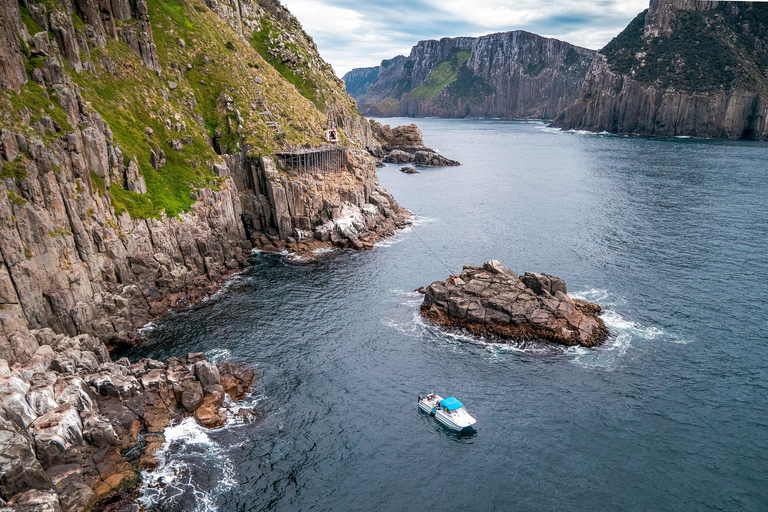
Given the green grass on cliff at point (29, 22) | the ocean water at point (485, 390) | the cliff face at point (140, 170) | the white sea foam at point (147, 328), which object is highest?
the green grass on cliff at point (29, 22)

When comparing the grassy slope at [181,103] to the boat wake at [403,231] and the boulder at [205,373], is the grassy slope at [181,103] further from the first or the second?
the boulder at [205,373]

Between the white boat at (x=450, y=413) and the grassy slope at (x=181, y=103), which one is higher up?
the grassy slope at (x=181, y=103)

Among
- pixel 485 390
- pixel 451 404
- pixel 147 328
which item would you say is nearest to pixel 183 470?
pixel 451 404

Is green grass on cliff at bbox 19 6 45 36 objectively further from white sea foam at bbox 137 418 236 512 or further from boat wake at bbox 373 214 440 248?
boat wake at bbox 373 214 440 248

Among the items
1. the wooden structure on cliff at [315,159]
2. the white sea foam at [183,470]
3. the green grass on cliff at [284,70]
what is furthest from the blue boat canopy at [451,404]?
the green grass on cliff at [284,70]

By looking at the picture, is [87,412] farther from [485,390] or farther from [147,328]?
[485,390]

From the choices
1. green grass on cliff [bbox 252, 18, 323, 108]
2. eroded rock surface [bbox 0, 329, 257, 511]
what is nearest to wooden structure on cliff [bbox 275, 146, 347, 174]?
green grass on cliff [bbox 252, 18, 323, 108]
